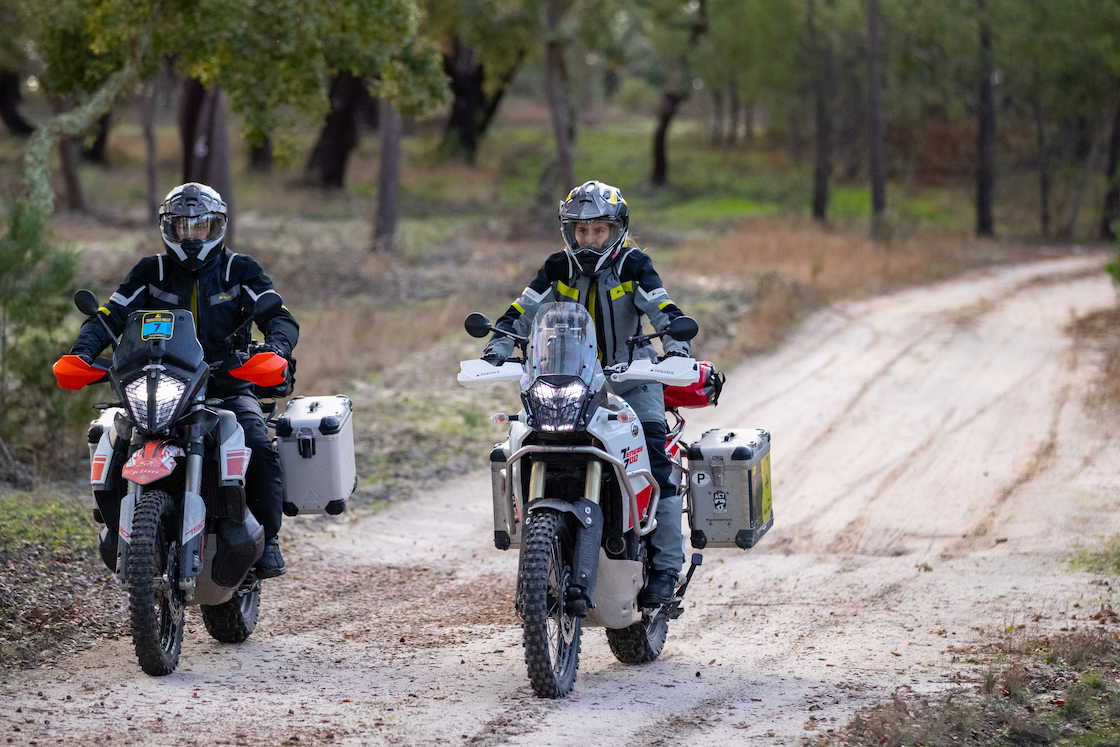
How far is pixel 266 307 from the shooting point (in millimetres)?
5969

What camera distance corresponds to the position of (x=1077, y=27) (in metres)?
36.7

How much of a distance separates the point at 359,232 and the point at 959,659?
24.9 meters

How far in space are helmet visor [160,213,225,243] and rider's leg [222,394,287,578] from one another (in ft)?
2.75

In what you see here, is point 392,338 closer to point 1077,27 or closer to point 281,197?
point 281,197

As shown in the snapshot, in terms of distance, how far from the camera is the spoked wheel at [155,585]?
17.5 ft

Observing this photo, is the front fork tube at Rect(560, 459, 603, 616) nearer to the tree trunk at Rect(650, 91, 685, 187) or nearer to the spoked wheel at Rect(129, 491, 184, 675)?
the spoked wheel at Rect(129, 491, 184, 675)

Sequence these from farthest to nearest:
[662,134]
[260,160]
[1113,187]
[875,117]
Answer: [662,134], [260,160], [1113,187], [875,117]

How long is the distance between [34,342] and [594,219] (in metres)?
6.73

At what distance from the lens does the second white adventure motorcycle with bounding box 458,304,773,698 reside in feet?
17.4

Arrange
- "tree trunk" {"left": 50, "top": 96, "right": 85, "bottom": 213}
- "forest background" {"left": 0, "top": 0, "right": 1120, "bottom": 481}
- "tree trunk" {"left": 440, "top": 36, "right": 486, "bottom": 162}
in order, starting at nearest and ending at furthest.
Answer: "forest background" {"left": 0, "top": 0, "right": 1120, "bottom": 481}
"tree trunk" {"left": 50, "top": 96, "right": 85, "bottom": 213}
"tree trunk" {"left": 440, "top": 36, "right": 486, "bottom": 162}

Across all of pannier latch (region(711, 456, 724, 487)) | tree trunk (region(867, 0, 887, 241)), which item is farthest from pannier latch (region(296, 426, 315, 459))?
tree trunk (region(867, 0, 887, 241))

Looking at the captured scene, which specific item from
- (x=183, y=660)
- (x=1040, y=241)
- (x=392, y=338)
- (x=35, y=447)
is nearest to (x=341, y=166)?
(x=1040, y=241)

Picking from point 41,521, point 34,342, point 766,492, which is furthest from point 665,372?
point 34,342

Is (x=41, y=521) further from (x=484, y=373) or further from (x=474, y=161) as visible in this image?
(x=474, y=161)
